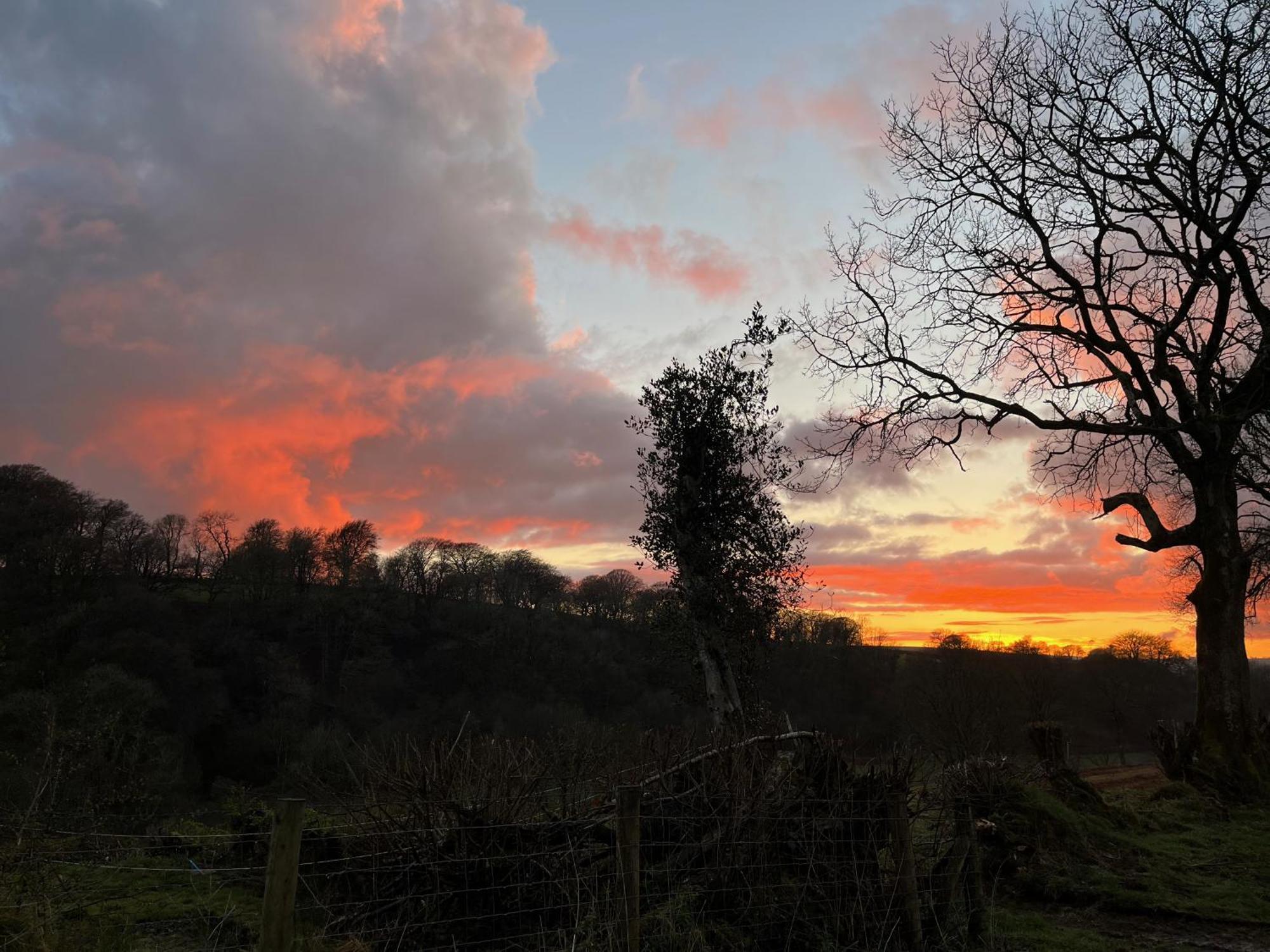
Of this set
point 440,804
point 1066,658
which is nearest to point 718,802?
point 440,804

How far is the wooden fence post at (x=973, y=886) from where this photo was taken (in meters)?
6.60

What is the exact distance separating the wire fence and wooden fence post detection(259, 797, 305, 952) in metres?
0.70

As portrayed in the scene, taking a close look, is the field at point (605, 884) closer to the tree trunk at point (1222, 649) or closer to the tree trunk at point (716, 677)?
the tree trunk at point (1222, 649)

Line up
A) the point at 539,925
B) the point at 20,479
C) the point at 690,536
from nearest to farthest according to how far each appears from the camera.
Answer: the point at 539,925, the point at 690,536, the point at 20,479

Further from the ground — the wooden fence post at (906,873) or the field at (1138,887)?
the wooden fence post at (906,873)

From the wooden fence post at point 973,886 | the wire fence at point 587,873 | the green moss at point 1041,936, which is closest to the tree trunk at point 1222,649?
the green moss at point 1041,936

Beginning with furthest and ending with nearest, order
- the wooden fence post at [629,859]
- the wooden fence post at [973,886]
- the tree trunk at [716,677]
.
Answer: the tree trunk at [716,677] → the wooden fence post at [973,886] → the wooden fence post at [629,859]

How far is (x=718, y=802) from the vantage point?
19.5ft

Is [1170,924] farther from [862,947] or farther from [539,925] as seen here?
[539,925]

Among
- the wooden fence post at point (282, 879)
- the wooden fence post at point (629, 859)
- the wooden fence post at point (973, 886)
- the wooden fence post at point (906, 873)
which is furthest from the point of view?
the wooden fence post at point (973, 886)

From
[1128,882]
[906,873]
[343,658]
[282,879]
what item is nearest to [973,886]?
[906,873]

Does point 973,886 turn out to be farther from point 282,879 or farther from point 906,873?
point 282,879

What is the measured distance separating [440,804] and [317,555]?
74.0 m

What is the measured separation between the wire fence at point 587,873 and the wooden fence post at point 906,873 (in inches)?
0.6
